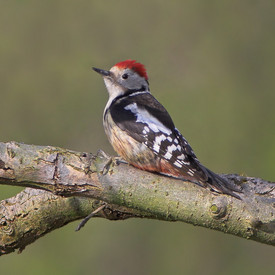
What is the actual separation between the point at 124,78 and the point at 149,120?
866 millimetres

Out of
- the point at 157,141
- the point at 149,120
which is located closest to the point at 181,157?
the point at 157,141

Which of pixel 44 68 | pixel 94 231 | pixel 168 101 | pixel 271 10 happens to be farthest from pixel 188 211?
pixel 271 10

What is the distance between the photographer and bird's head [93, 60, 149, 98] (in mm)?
4672

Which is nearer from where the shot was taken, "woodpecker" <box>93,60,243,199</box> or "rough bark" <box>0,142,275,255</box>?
"rough bark" <box>0,142,275,255</box>

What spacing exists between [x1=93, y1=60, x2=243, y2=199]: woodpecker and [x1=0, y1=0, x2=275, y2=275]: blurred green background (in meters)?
1.82

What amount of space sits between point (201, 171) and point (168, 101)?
2.91 m

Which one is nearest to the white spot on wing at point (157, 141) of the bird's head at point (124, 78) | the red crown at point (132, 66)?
the bird's head at point (124, 78)

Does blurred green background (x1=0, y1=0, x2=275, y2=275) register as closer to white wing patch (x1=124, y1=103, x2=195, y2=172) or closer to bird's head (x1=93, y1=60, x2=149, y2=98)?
bird's head (x1=93, y1=60, x2=149, y2=98)

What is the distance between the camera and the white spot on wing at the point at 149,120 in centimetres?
385

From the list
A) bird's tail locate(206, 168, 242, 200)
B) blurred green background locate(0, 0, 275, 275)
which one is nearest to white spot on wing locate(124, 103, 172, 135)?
bird's tail locate(206, 168, 242, 200)

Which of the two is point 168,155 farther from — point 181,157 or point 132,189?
point 132,189

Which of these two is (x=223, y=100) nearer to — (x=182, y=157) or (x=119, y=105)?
(x=119, y=105)

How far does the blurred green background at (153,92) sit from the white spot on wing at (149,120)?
1.86 m

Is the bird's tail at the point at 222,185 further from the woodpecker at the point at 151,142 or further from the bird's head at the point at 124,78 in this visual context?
the bird's head at the point at 124,78
